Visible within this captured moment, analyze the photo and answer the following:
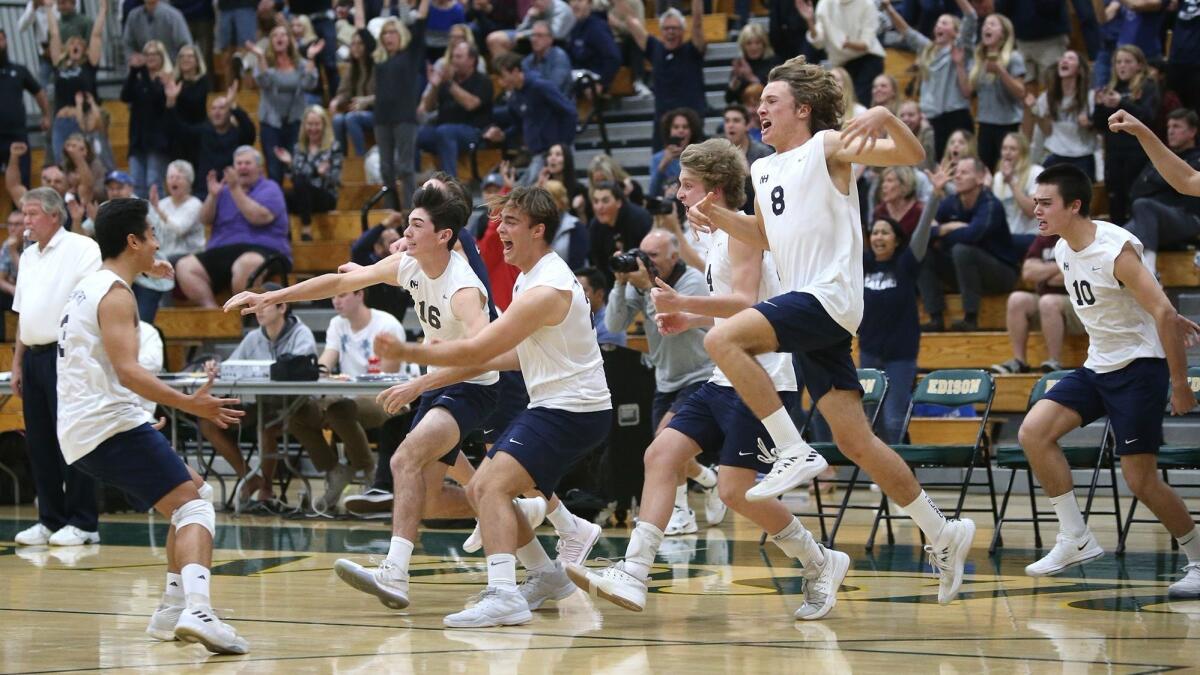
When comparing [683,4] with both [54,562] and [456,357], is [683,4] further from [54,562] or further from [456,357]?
[456,357]

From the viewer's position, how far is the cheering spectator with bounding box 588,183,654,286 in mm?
12211

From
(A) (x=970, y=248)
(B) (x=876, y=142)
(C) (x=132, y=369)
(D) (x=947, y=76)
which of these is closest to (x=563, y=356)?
(B) (x=876, y=142)

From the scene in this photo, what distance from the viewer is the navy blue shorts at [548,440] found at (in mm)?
6324

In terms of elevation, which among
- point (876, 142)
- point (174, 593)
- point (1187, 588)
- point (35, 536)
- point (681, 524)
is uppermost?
point (876, 142)

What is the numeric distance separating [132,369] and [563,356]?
166cm

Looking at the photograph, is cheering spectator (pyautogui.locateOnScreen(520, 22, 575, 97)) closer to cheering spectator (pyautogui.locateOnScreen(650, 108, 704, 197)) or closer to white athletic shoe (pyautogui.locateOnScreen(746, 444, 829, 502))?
cheering spectator (pyautogui.locateOnScreen(650, 108, 704, 197))

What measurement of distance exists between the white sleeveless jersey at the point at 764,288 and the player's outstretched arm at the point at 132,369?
2147 mm

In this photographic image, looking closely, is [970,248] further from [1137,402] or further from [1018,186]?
[1137,402]

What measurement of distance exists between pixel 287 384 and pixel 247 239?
419cm

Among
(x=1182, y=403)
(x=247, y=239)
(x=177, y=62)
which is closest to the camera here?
(x=1182, y=403)

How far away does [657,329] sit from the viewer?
9617mm

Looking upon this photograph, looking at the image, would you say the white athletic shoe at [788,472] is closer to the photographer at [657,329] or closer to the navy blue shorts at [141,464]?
the navy blue shorts at [141,464]

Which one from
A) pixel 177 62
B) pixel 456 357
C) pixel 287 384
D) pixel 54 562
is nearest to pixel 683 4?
pixel 177 62

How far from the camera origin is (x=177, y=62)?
16406mm
